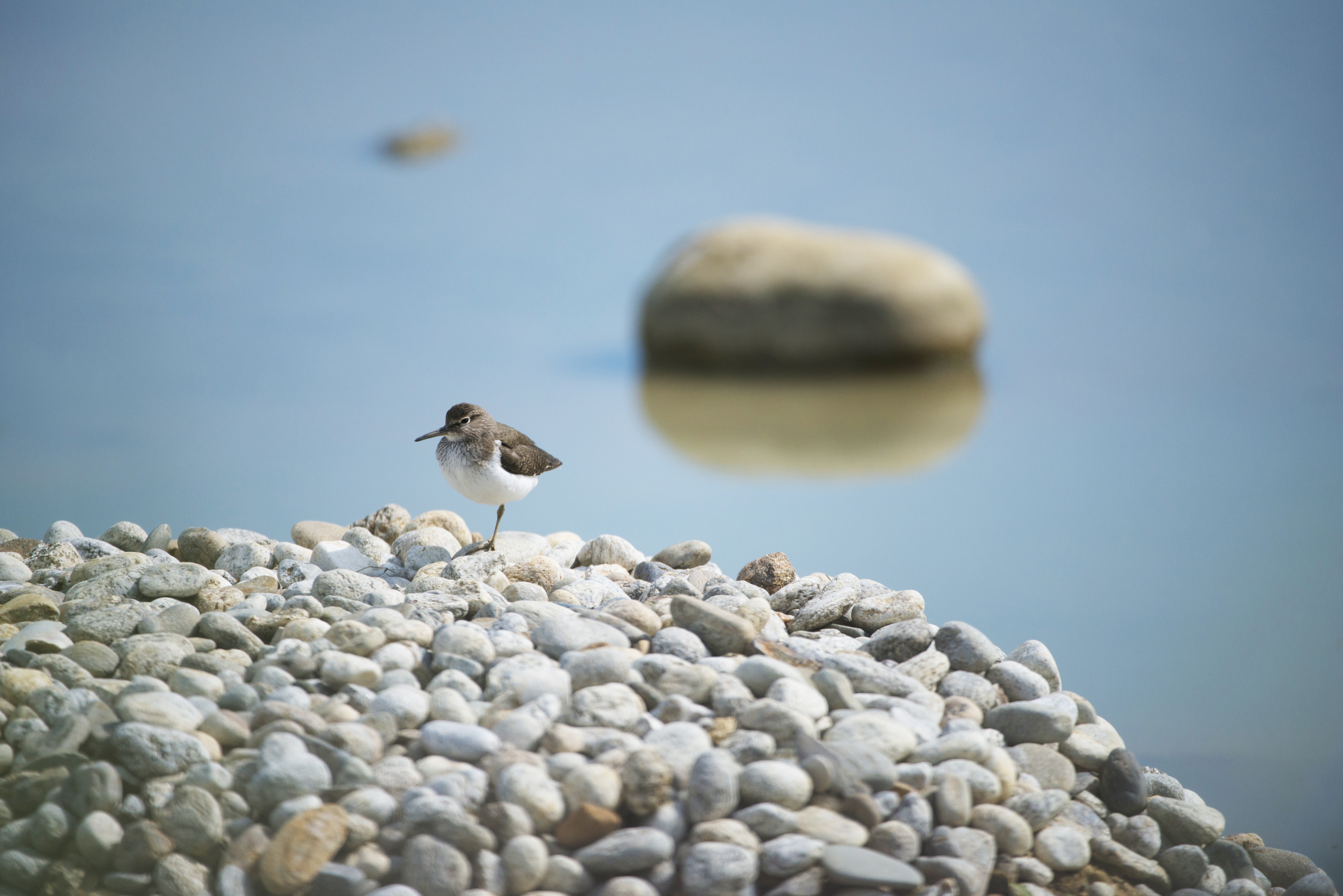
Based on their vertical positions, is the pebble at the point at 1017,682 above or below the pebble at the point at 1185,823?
above

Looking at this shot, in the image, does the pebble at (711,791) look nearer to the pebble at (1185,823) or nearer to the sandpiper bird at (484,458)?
the pebble at (1185,823)

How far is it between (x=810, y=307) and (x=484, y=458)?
1576 mm

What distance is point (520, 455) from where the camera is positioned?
352 cm

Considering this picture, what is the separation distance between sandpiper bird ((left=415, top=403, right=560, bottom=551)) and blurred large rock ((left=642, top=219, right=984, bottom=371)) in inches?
32.8

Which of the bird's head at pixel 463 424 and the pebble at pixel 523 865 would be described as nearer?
the pebble at pixel 523 865

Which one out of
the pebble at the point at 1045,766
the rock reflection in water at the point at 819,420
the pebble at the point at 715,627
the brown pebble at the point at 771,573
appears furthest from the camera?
the brown pebble at the point at 771,573

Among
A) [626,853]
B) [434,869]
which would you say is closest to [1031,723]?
[626,853]

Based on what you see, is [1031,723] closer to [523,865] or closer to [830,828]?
[830,828]

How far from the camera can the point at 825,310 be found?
4.03 metres

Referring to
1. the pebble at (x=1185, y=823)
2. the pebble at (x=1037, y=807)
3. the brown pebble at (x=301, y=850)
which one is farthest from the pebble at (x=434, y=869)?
the pebble at (x=1185, y=823)

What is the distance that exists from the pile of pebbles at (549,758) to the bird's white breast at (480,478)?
1.99 feet

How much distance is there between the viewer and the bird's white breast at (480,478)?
3.38 meters

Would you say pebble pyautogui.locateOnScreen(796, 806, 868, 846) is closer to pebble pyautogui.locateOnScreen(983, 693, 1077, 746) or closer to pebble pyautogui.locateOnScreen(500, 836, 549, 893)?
pebble pyautogui.locateOnScreen(500, 836, 549, 893)

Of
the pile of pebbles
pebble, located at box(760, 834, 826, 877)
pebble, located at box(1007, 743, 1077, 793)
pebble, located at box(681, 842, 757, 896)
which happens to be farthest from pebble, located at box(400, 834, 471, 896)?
pebble, located at box(1007, 743, 1077, 793)
